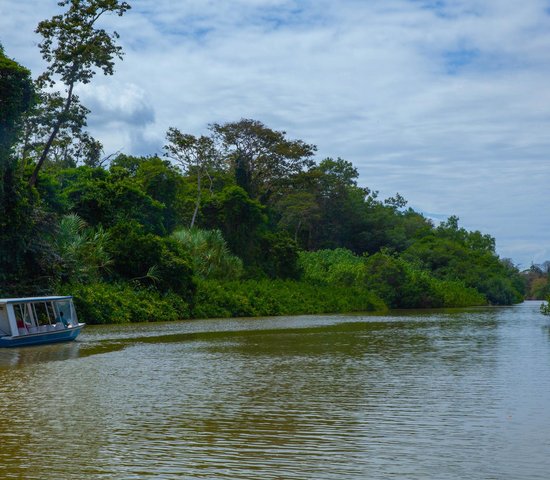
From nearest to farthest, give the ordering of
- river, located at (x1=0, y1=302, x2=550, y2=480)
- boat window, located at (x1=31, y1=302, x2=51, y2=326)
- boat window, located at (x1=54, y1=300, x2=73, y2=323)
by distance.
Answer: river, located at (x1=0, y1=302, x2=550, y2=480) → boat window, located at (x1=31, y1=302, x2=51, y2=326) → boat window, located at (x1=54, y1=300, x2=73, y2=323)

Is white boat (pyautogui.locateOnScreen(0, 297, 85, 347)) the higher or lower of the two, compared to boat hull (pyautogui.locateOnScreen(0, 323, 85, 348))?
higher

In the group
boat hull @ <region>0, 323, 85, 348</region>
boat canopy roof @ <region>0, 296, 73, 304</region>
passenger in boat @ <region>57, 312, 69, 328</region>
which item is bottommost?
boat hull @ <region>0, 323, 85, 348</region>

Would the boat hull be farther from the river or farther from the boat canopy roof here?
the boat canopy roof

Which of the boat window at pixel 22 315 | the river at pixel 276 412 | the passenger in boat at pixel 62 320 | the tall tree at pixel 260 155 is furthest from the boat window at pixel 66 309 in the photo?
the tall tree at pixel 260 155

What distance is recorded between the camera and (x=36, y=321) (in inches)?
949

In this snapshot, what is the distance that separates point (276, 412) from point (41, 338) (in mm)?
13813

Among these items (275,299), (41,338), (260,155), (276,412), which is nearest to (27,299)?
(41,338)

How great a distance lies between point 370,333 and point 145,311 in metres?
11.2

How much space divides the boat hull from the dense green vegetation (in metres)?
5.91

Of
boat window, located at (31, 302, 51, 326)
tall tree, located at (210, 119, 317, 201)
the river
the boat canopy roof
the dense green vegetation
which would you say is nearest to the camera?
the river

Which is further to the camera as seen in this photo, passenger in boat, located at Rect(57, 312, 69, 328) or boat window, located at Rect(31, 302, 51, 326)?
passenger in boat, located at Rect(57, 312, 69, 328)

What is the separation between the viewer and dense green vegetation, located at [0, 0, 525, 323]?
31.6m

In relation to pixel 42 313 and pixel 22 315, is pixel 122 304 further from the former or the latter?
pixel 22 315

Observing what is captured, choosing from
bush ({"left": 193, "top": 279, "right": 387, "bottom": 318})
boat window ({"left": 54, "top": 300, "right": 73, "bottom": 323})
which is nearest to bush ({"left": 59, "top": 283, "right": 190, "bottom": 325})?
bush ({"left": 193, "top": 279, "right": 387, "bottom": 318})
